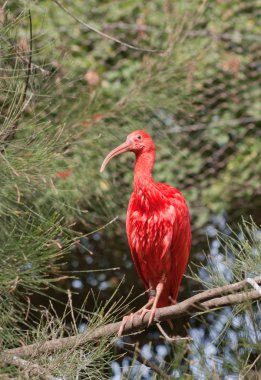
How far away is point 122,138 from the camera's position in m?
3.39

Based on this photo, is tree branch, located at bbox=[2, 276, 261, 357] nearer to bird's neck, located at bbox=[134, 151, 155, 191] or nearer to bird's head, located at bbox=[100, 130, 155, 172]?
bird's neck, located at bbox=[134, 151, 155, 191]

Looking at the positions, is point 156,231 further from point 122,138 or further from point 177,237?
point 122,138

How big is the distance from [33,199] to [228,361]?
1.16 meters

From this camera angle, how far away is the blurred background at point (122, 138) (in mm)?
2363

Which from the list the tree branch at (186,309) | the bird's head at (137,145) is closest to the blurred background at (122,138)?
the tree branch at (186,309)

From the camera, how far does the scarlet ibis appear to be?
296cm

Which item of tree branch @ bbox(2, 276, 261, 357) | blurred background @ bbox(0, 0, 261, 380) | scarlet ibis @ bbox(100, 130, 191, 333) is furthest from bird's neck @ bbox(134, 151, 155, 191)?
tree branch @ bbox(2, 276, 261, 357)

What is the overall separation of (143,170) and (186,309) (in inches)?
37.4

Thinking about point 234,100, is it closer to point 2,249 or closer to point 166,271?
point 166,271

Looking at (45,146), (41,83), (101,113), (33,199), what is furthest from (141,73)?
(45,146)

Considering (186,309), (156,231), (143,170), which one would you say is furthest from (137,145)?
(186,309)

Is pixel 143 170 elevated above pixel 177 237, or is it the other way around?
pixel 143 170

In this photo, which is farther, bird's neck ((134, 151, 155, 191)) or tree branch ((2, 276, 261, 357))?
bird's neck ((134, 151, 155, 191))

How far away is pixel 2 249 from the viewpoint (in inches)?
90.6
